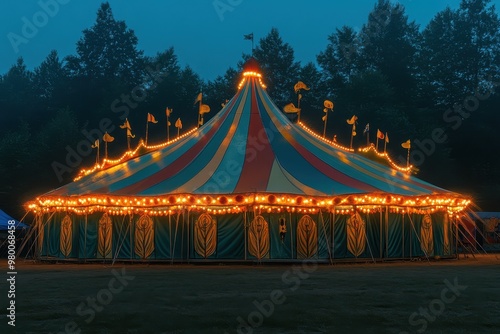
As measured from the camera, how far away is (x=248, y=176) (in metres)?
14.0

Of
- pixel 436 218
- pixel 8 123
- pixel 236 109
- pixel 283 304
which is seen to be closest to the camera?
pixel 283 304

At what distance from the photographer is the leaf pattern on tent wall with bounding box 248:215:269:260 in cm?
1368

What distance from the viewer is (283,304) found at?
7.08m

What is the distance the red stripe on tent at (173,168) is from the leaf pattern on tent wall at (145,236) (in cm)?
68

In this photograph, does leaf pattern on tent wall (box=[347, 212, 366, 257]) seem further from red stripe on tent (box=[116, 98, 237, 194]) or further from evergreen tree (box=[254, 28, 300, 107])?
evergreen tree (box=[254, 28, 300, 107])

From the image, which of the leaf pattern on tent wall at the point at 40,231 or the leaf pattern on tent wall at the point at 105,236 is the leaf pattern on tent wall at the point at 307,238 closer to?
the leaf pattern on tent wall at the point at 105,236

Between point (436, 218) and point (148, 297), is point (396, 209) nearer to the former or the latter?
point (436, 218)

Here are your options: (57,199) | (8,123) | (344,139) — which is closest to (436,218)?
(57,199)

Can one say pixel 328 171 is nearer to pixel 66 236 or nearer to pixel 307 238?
pixel 307 238

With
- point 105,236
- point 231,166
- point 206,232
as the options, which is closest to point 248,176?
point 231,166

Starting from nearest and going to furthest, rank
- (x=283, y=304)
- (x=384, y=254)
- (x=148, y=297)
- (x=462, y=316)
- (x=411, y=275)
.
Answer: (x=462, y=316) → (x=283, y=304) → (x=148, y=297) → (x=411, y=275) → (x=384, y=254)

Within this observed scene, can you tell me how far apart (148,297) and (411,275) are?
4.88 metres

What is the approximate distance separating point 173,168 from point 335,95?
85.5ft

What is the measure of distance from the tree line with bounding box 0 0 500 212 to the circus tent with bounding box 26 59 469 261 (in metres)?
14.6
